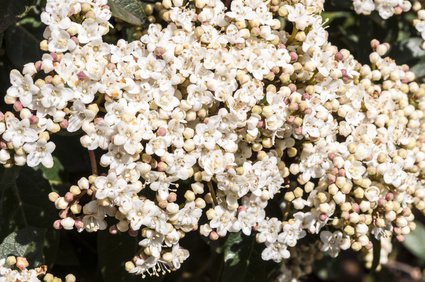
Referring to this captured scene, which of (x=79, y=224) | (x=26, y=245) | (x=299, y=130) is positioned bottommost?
(x=26, y=245)

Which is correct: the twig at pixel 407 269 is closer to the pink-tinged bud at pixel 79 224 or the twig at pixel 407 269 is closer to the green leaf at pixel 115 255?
the green leaf at pixel 115 255

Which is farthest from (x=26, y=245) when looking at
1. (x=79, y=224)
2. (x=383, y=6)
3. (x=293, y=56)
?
(x=383, y=6)

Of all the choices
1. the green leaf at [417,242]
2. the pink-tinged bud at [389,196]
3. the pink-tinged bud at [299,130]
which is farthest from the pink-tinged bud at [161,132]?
the green leaf at [417,242]

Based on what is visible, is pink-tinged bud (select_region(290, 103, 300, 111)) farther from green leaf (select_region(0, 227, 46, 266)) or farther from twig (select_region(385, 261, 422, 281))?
twig (select_region(385, 261, 422, 281))

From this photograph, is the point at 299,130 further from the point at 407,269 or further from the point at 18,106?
the point at 407,269

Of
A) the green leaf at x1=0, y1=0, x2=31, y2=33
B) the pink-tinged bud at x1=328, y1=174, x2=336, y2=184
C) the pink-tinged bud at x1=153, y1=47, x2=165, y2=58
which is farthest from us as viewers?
the green leaf at x1=0, y1=0, x2=31, y2=33

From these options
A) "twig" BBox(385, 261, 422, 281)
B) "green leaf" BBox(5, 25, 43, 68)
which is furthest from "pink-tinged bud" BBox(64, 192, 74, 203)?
"twig" BBox(385, 261, 422, 281)
